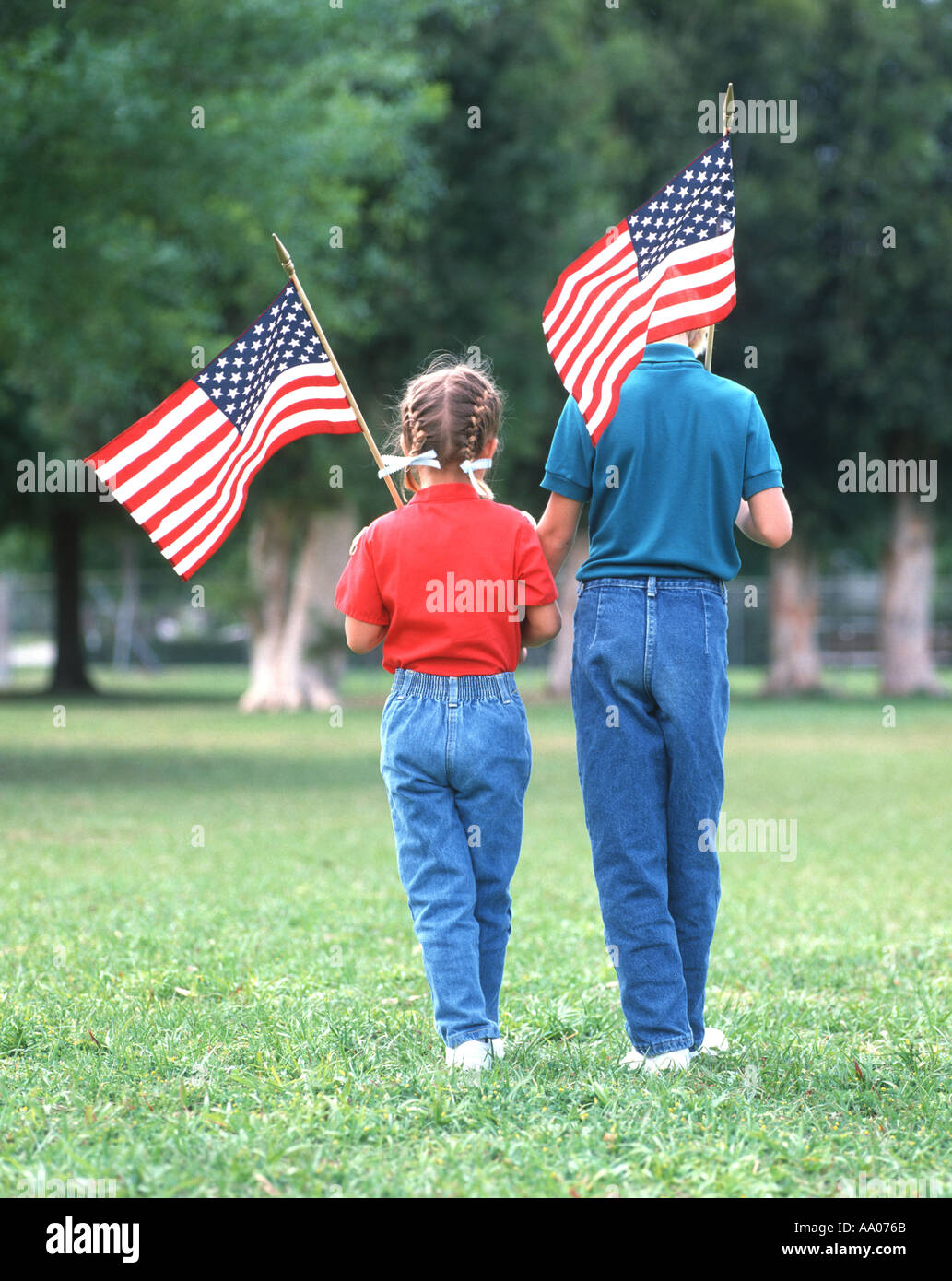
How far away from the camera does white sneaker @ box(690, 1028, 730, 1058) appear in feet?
14.0

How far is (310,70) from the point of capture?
621 inches

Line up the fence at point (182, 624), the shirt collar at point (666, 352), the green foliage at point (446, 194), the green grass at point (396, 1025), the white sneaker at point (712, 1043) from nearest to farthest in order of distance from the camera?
the green grass at point (396, 1025)
the shirt collar at point (666, 352)
the white sneaker at point (712, 1043)
the green foliage at point (446, 194)
the fence at point (182, 624)

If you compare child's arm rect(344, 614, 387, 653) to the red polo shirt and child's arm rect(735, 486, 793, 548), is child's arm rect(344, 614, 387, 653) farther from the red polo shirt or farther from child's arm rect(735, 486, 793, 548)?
child's arm rect(735, 486, 793, 548)

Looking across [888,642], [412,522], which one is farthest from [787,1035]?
[888,642]

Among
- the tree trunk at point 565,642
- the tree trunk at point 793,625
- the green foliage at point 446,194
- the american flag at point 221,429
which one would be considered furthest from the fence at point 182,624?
the american flag at point 221,429

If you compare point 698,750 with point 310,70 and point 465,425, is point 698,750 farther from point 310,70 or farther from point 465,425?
point 310,70

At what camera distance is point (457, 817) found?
13.1ft

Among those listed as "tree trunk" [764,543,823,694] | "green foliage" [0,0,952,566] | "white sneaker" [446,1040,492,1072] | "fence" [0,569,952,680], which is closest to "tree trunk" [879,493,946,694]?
"green foliage" [0,0,952,566]

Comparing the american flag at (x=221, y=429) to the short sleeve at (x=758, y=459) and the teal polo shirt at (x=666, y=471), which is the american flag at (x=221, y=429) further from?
the short sleeve at (x=758, y=459)

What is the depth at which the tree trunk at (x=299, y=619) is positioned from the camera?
86.5 ft

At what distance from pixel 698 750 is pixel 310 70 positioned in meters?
13.5

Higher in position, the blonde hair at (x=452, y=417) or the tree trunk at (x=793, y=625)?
the blonde hair at (x=452, y=417)

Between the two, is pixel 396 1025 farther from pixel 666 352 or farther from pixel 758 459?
pixel 666 352

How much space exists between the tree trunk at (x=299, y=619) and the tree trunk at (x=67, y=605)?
5453 mm
